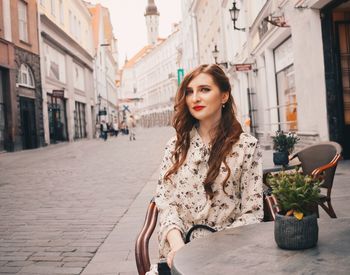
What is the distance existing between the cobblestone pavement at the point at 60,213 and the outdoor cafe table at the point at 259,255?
6.90ft

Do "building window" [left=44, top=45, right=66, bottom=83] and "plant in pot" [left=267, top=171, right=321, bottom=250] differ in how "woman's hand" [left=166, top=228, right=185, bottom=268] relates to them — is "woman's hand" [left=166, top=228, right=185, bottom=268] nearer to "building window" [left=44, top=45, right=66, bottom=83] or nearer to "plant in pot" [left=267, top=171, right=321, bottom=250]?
"plant in pot" [left=267, top=171, right=321, bottom=250]

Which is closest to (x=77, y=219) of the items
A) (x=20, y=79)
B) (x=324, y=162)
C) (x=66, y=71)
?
(x=324, y=162)

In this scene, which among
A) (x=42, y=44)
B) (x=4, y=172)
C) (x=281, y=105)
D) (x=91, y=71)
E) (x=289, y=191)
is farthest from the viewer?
(x=91, y=71)

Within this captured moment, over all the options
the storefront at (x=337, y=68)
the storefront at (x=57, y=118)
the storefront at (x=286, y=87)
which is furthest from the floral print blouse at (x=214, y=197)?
the storefront at (x=57, y=118)

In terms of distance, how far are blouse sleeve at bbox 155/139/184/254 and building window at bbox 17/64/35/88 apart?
21.9m

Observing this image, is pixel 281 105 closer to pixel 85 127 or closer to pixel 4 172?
pixel 4 172

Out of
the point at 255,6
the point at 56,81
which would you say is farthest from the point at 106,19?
the point at 255,6

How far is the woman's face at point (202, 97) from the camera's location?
2545 millimetres

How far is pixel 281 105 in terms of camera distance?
15.2 meters

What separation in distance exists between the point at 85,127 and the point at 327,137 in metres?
32.5

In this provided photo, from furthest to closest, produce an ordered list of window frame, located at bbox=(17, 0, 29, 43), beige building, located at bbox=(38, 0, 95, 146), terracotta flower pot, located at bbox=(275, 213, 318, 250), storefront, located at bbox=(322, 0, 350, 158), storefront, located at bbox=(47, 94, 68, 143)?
storefront, located at bbox=(47, 94, 68, 143) → beige building, located at bbox=(38, 0, 95, 146) → window frame, located at bbox=(17, 0, 29, 43) → storefront, located at bbox=(322, 0, 350, 158) → terracotta flower pot, located at bbox=(275, 213, 318, 250)

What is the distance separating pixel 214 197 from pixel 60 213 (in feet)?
15.1

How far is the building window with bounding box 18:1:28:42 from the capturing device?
24391 millimetres

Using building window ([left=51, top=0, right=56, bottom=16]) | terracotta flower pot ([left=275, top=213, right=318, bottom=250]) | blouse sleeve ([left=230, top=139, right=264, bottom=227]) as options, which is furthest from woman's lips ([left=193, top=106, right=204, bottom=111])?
building window ([left=51, top=0, right=56, bottom=16])
